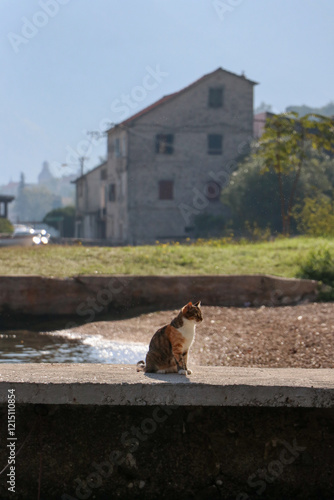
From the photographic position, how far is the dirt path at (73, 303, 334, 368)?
336 inches

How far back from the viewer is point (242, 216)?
3928 centimetres

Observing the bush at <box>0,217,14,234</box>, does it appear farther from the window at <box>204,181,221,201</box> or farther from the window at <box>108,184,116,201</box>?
the window at <box>204,181,221,201</box>

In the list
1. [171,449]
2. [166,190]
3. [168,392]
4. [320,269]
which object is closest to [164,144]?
[166,190]

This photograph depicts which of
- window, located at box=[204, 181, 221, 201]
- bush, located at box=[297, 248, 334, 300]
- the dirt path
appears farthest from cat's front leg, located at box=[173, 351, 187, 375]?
window, located at box=[204, 181, 221, 201]

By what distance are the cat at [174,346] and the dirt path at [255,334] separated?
12.7 feet

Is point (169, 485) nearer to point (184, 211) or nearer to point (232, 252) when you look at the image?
point (232, 252)

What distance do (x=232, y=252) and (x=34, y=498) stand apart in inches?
569

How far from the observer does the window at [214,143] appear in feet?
140

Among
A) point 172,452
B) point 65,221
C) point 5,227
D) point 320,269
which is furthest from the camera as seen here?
point 65,221

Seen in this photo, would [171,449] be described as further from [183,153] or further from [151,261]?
[183,153]

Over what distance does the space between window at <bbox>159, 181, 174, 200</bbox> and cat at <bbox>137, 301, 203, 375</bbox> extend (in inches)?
1529

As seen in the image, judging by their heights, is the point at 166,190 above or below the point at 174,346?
above

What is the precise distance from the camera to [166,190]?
43.1 m

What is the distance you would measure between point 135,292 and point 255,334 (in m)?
3.69
